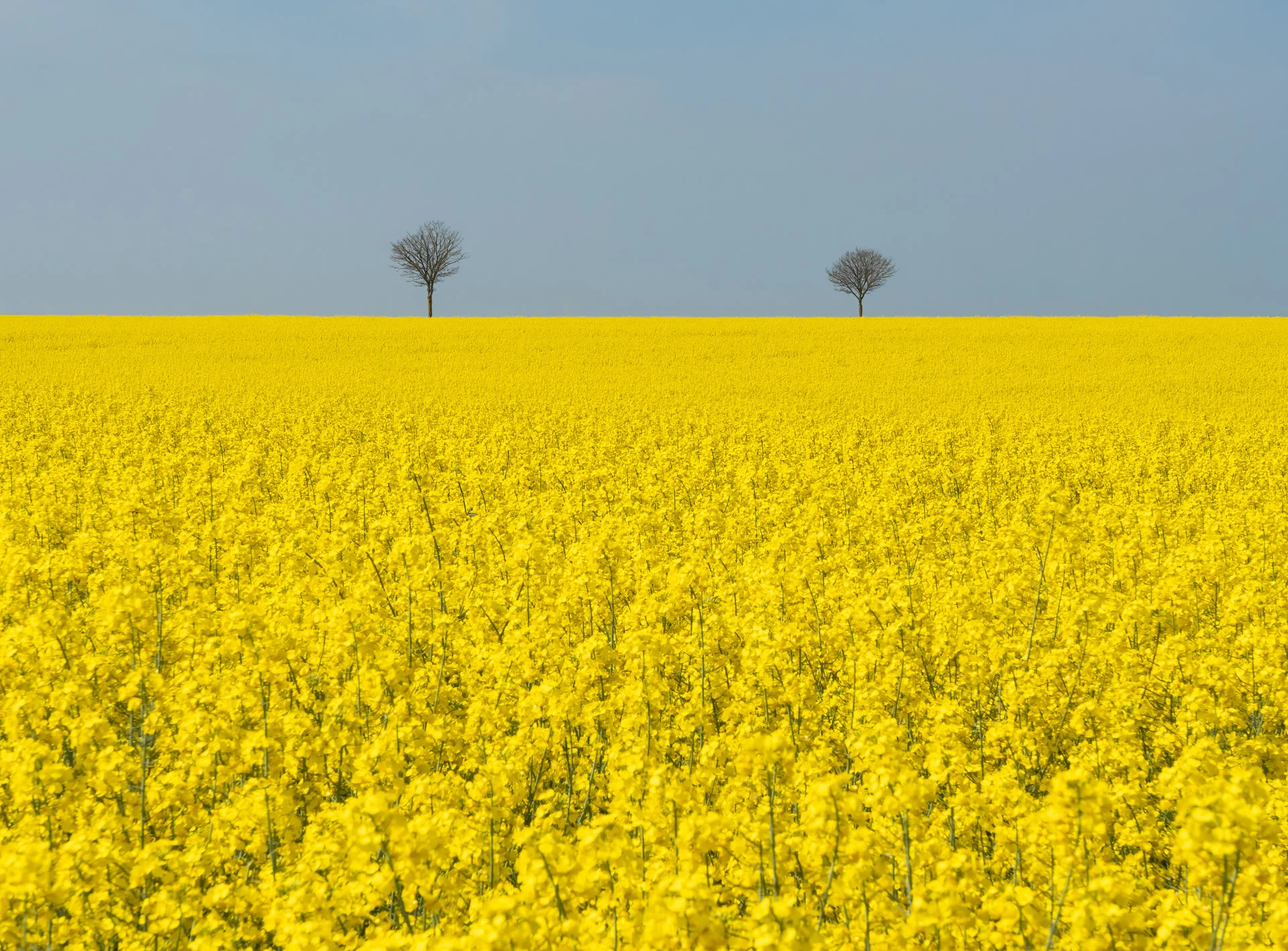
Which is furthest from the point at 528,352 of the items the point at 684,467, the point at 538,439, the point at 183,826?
the point at 183,826

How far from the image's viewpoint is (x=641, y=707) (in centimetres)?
490

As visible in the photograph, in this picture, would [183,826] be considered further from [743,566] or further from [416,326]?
[416,326]

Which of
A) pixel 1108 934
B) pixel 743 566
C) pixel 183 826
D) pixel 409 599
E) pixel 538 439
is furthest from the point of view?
pixel 538 439

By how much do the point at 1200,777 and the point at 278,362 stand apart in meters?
37.9

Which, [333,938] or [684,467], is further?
[684,467]

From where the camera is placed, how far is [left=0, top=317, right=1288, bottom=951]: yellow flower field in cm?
320

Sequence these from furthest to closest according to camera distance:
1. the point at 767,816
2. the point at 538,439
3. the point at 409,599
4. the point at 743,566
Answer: the point at 538,439 < the point at 743,566 < the point at 409,599 < the point at 767,816

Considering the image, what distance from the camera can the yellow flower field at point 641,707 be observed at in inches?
126

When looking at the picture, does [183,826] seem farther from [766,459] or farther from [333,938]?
[766,459]

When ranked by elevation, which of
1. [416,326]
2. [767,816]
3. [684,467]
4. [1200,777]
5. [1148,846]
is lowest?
[1148,846]

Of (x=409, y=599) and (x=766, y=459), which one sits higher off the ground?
(x=766, y=459)

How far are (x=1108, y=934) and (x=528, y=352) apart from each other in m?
38.0

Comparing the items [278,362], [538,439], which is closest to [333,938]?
[538,439]

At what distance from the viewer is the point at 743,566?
26.2ft
